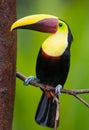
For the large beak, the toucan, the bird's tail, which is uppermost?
the large beak

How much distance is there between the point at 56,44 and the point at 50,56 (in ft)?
0.23

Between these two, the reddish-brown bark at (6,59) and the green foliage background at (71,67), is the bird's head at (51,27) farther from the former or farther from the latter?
the green foliage background at (71,67)

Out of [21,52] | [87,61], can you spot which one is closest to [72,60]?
[87,61]

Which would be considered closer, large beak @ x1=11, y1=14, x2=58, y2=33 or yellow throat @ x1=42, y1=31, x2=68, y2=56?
large beak @ x1=11, y1=14, x2=58, y2=33

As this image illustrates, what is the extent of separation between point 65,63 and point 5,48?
26 cm

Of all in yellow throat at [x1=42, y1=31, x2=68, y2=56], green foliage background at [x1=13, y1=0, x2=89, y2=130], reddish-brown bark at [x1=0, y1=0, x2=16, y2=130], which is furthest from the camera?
green foliage background at [x1=13, y1=0, x2=89, y2=130]

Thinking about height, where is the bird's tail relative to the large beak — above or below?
below

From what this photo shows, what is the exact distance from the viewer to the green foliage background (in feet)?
4.39

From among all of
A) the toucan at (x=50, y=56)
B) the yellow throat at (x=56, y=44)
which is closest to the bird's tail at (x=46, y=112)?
the toucan at (x=50, y=56)

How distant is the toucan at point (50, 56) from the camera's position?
3.26ft

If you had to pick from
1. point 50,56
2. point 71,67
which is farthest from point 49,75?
point 71,67

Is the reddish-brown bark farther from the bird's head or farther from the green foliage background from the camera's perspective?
the green foliage background

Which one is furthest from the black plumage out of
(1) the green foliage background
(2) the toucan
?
(1) the green foliage background

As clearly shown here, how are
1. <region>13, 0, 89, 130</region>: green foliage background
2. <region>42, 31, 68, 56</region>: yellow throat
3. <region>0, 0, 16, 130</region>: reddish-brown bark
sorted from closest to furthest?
<region>0, 0, 16, 130</region>: reddish-brown bark < <region>42, 31, 68, 56</region>: yellow throat < <region>13, 0, 89, 130</region>: green foliage background
